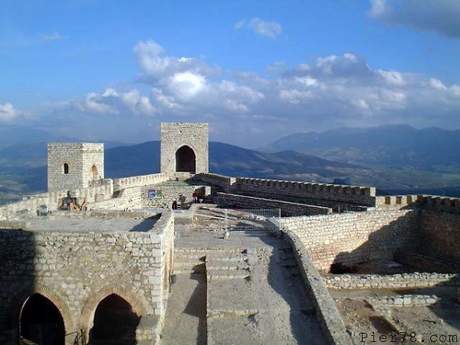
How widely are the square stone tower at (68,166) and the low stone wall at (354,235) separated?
13012 millimetres

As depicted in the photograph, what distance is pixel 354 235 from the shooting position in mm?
14828

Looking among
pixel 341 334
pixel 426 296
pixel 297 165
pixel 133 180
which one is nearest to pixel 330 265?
pixel 426 296

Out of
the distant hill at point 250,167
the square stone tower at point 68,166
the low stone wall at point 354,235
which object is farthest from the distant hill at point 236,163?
the low stone wall at point 354,235

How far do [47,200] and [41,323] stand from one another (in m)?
5.83

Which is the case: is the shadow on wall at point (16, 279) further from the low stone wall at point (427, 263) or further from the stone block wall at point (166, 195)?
the stone block wall at point (166, 195)

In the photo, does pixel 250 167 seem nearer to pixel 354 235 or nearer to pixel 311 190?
pixel 311 190

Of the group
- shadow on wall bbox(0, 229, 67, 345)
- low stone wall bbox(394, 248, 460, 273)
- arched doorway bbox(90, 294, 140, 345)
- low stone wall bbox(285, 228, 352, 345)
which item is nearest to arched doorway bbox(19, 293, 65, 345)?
arched doorway bbox(90, 294, 140, 345)

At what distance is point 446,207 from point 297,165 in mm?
120136

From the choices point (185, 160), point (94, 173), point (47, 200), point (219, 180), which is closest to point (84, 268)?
point (47, 200)

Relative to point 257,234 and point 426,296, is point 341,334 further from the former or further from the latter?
point 257,234

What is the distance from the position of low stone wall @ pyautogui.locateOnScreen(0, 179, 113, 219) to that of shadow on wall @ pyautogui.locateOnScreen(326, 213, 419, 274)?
865 centimetres

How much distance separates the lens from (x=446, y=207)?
15.6 m

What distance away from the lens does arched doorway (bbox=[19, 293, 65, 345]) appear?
27.8ft

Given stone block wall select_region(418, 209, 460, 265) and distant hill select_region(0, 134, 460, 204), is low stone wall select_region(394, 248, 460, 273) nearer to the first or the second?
stone block wall select_region(418, 209, 460, 265)
